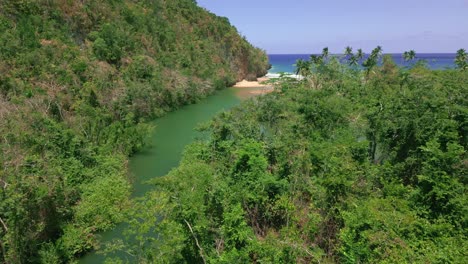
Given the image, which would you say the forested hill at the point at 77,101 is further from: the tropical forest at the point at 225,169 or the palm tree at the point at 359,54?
the palm tree at the point at 359,54

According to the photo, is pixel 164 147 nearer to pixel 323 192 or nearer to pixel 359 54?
pixel 323 192

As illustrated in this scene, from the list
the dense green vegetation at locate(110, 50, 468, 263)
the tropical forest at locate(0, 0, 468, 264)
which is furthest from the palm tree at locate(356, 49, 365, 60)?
the dense green vegetation at locate(110, 50, 468, 263)

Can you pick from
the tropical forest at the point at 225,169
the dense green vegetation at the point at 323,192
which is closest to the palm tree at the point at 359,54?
the tropical forest at the point at 225,169

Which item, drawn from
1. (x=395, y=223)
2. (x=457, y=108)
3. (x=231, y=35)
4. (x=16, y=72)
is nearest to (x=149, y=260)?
(x=395, y=223)

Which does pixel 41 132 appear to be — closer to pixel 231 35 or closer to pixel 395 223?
pixel 395 223

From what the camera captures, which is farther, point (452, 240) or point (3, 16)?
point (3, 16)
